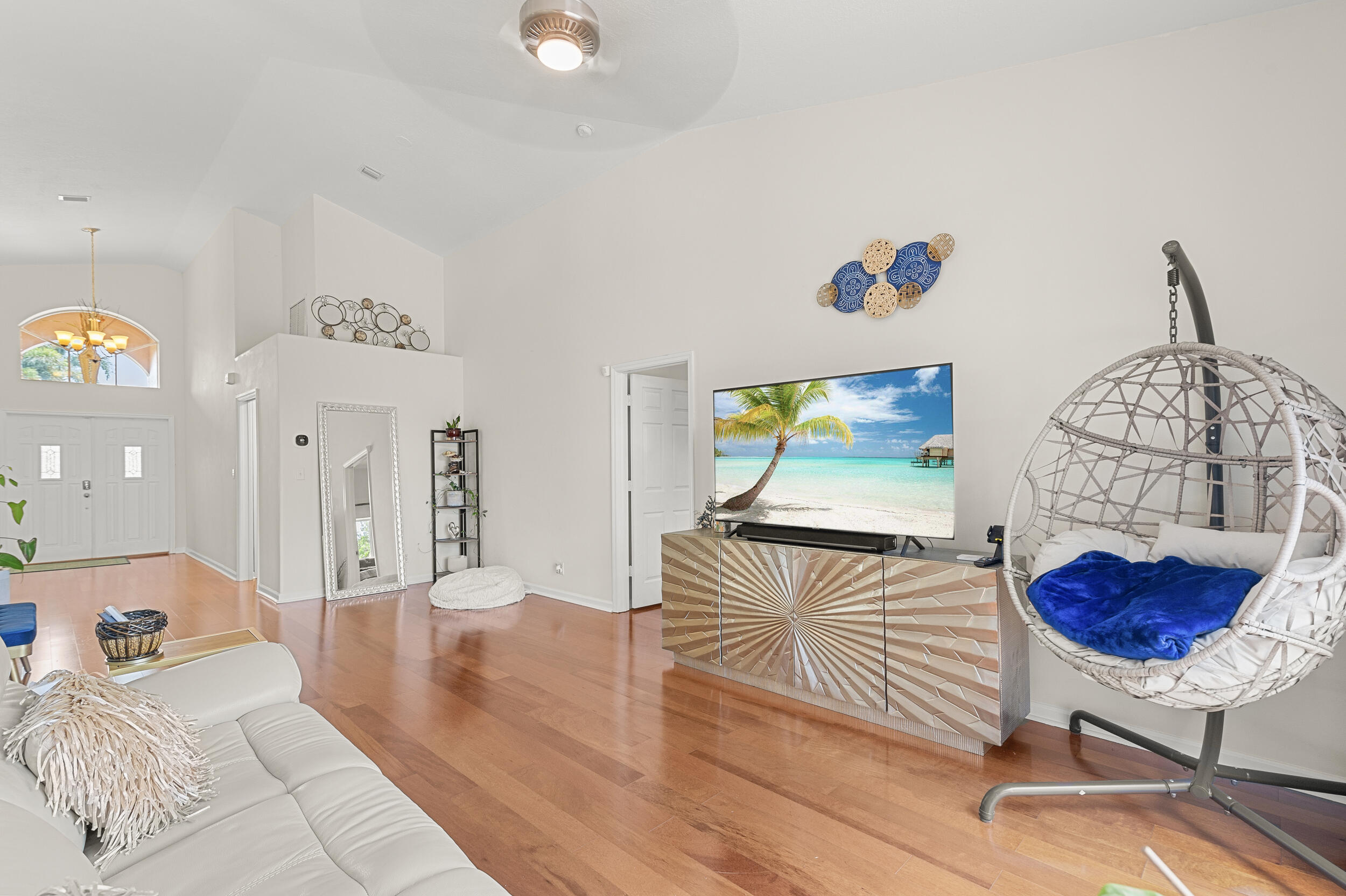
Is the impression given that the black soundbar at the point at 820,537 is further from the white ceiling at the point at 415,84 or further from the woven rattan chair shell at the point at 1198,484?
the white ceiling at the point at 415,84

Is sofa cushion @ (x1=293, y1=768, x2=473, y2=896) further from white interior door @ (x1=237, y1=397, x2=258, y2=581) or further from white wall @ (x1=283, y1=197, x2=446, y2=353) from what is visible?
white interior door @ (x1=237, y1=397, x2=258, y2=581)

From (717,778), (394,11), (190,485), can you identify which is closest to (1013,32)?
(394,11)

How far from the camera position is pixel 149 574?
6938mm

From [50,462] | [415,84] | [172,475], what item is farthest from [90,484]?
[415,84]

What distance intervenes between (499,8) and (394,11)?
0.64 meters

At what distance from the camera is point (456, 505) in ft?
20.8

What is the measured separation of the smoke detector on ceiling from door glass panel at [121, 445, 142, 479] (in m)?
8.13

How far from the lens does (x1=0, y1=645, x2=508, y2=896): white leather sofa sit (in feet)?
3.34

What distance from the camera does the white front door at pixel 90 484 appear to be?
7.42 meters

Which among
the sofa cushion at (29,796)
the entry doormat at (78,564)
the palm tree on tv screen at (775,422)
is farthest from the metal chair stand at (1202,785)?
the entry doormat at (78,564)

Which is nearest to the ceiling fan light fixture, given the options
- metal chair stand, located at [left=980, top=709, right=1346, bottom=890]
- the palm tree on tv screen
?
the palm tree on tv screen

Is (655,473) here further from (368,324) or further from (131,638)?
(131,638)

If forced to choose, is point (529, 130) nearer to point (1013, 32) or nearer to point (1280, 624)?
point (1013, 32)

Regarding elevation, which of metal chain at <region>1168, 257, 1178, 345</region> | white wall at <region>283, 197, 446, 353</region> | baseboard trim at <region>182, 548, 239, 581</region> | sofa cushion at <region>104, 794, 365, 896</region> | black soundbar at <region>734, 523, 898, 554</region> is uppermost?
white wall at <region>283, 197, 446, 353</region>
